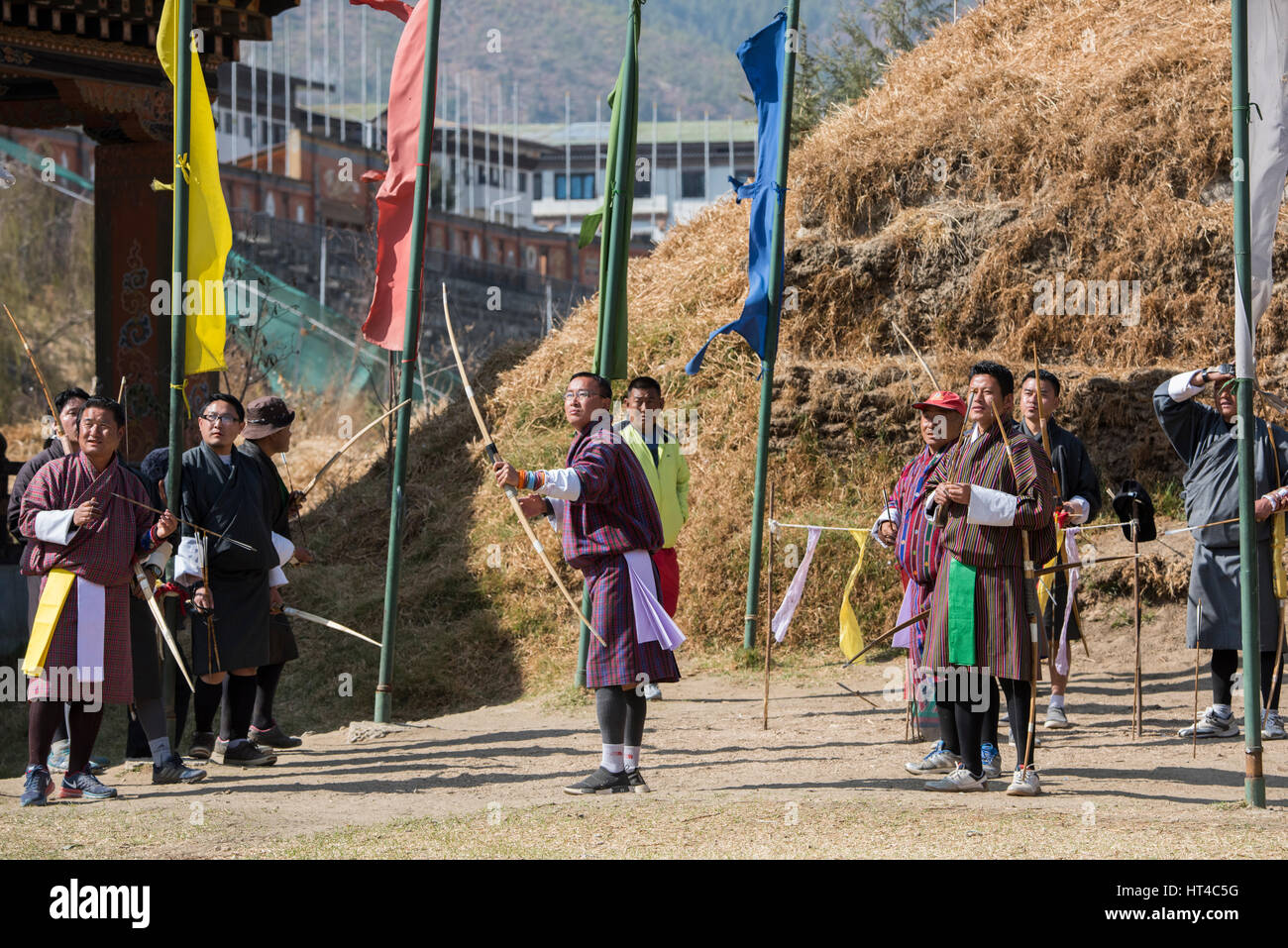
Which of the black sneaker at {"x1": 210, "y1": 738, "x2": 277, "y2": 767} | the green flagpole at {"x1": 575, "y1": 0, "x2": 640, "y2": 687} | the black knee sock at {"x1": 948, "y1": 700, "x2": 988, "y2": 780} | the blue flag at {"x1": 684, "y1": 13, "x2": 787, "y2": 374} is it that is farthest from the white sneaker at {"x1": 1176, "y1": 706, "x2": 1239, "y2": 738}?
the black sneaker at {"x1": 210, "y1": 738, "x2": 277, "y2": 767}

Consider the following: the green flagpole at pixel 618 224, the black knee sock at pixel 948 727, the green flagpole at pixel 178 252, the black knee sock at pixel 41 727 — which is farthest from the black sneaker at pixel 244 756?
the black knee sock at pixel 948 727

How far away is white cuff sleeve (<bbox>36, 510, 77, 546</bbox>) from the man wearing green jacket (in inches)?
127

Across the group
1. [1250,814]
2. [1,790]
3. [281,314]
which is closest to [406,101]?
[1,790]

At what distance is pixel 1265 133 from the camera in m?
5.98

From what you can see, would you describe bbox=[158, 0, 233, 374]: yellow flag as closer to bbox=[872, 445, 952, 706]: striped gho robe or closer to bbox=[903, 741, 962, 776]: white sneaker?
bbox=[872, 445, 952, 706]: striped gho robe

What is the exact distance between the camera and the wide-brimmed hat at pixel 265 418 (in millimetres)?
7777

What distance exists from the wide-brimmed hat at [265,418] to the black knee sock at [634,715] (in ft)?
8.17

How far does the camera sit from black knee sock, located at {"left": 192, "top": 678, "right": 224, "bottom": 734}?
25.0ft

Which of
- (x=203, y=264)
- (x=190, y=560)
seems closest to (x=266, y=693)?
(x=190, y=560)

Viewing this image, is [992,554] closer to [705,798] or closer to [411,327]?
[705,798]

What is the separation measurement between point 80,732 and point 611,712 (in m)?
2.38

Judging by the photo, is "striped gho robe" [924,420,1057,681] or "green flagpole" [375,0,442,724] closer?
"striped gho robe" [924,420,1057,681]

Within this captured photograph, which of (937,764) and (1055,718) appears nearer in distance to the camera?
(937,764)

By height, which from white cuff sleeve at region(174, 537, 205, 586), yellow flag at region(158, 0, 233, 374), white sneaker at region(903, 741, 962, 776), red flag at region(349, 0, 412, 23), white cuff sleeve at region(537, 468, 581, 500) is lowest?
white sneaker at region(903, 741, 962, 776)
